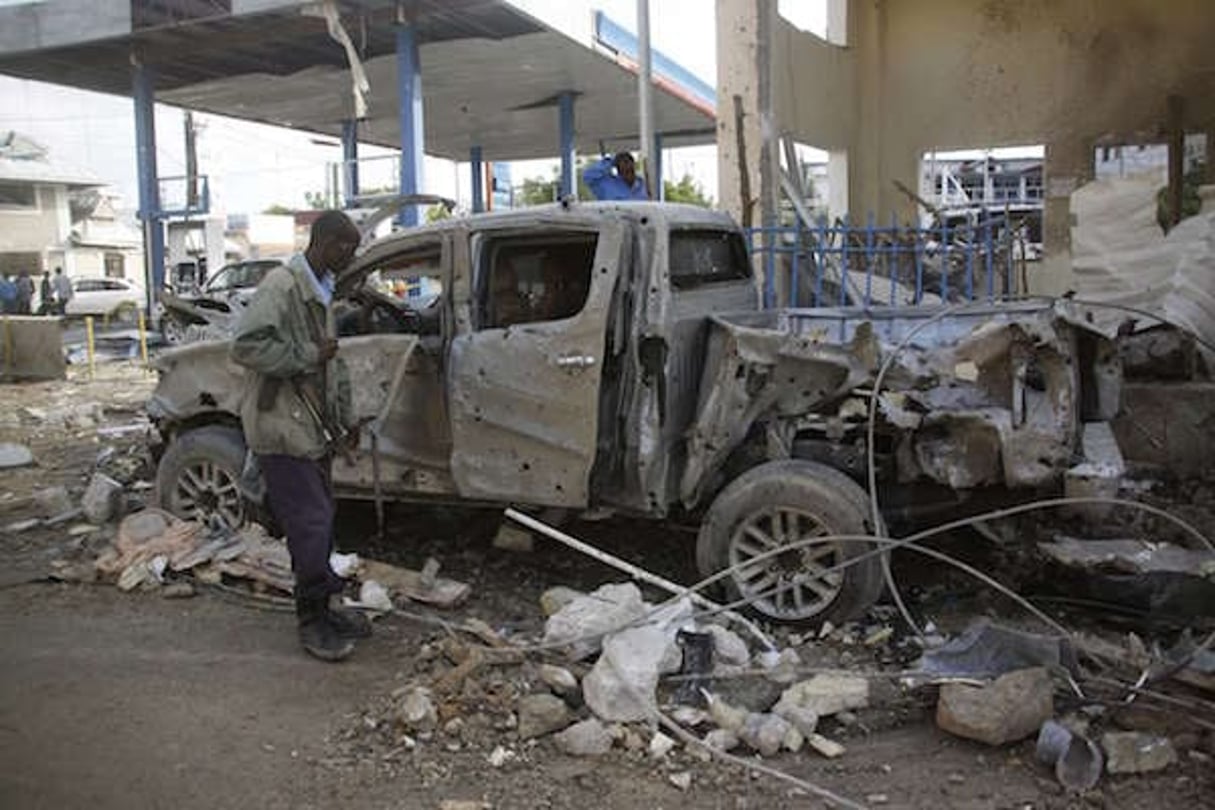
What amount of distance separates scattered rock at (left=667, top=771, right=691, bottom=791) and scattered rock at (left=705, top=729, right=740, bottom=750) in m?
0.16

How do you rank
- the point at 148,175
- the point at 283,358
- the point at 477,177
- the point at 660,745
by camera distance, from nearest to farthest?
the point at 660,745 < the point at 283,358 < the point at 148,175 < the point at 477,177

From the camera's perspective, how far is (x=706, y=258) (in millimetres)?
5332

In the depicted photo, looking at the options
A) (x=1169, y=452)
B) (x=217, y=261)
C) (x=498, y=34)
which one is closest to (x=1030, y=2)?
(x=1169, y=452)

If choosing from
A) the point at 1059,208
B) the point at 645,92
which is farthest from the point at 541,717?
the point at 1059,208

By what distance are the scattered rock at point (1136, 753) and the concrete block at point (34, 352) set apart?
49.6 feet

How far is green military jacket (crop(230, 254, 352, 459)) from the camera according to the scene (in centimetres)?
400

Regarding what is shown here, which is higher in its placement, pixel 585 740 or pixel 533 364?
pixel 533 364

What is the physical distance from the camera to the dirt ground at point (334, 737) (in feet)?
10.3

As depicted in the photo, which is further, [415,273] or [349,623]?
[415,273]

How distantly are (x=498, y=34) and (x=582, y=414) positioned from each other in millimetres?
12272

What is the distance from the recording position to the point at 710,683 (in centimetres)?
380

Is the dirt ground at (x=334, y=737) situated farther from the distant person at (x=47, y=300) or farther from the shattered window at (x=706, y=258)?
the distant person at (x=47, y=300)

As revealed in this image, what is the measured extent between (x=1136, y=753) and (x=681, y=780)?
4.44ft

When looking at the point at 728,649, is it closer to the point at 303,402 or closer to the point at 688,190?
the point at 303,402
